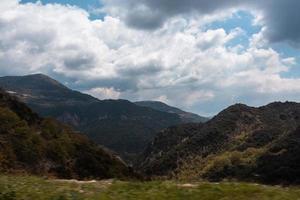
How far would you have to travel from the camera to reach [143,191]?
68.6ft

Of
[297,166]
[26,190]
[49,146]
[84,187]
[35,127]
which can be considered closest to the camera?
[26,190]

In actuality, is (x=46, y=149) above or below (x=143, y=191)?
below

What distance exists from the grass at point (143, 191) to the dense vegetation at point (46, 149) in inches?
3494

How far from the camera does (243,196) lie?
63.9ft

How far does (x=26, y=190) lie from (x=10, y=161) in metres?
A: 96.7

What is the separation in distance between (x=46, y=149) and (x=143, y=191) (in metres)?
119

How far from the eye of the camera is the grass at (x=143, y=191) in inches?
771

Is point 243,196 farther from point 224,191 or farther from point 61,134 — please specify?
point 61,134

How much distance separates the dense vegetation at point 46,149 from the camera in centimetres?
12125

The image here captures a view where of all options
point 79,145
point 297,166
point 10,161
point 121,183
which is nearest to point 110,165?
point 79,145

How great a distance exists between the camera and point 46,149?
136 meters

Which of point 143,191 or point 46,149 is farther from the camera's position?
point 46,149

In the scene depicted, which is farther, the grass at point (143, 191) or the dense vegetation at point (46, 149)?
the dense vegetation at point (46, 149)

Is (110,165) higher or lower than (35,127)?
lower
